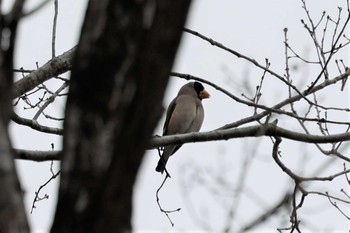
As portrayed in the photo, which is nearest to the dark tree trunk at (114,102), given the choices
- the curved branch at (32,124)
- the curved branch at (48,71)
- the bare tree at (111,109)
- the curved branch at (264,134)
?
the bare tree at (111,109)

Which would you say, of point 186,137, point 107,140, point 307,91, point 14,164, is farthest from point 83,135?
point 307,91

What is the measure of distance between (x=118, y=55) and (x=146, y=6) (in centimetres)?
14

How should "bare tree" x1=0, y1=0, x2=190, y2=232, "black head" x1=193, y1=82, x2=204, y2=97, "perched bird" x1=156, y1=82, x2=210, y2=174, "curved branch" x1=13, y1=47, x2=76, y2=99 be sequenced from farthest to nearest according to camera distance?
"black head" x1=193, y1=82, x2=204, y2=97 → "perched bird" x1=156, y1=82, x2=210, y2=174 → "curved branch" x1=13, y1=47, x2=76, y2=99 → "bare tree" x1=0, y1=0, x2=190, y2=232

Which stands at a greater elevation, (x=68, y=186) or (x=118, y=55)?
(x=118, y=55)

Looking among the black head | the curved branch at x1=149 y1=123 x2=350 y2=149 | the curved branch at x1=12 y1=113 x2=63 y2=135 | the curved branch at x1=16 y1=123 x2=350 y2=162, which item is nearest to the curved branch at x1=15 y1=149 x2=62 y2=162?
the curved branch at x1=16 y1=123 x2=350 y2=162

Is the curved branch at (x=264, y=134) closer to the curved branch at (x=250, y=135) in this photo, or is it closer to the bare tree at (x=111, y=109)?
the curved branch at (x=250, y=135)

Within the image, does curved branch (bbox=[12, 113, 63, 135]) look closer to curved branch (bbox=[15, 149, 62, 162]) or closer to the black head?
curved branch (bbox=[15, 149, 62, 162])

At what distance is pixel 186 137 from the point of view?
3980 mm

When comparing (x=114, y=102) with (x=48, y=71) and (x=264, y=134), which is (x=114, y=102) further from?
(x=48, y=71)

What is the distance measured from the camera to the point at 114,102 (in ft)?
5.77

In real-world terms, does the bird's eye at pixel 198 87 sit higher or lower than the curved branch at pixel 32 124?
lower

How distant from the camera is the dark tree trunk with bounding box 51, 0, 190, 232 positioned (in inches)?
68.9

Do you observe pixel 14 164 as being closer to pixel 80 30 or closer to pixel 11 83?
pixel 11 83

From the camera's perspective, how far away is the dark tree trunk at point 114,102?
5.74ft
